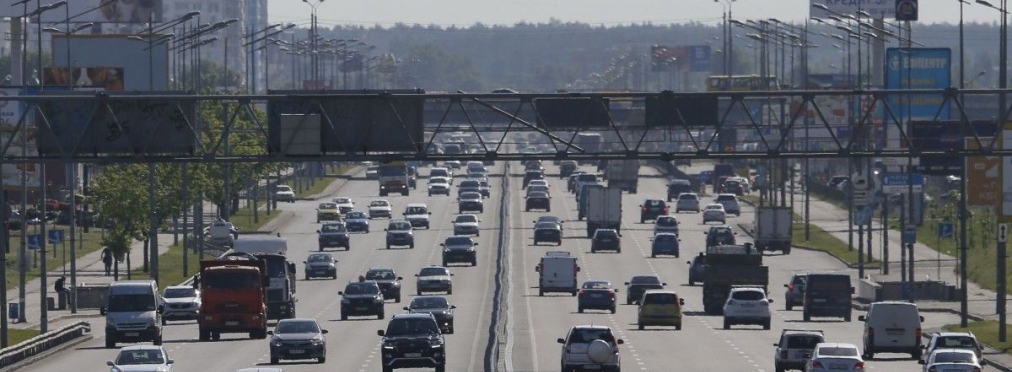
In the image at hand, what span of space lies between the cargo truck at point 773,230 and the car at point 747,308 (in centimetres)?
3769

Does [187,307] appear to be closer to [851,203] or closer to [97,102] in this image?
[97,102]

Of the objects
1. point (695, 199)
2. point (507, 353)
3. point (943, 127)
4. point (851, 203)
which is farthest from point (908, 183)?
point (695, 199)

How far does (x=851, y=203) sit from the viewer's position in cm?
10356

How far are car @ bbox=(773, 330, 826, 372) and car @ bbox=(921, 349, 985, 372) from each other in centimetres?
353

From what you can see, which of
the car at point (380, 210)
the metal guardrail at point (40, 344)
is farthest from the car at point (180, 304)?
the car at point (380, 210)

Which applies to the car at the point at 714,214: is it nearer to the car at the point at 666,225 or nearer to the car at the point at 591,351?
the car at the point at 666,225

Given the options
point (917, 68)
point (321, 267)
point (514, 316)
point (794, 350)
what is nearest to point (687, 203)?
point (321, 267)

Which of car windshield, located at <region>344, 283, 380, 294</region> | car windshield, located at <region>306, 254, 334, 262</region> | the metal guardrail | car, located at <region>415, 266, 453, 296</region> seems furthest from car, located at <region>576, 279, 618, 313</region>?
car windshield, located at <region>306, 254, 334, 262</region>

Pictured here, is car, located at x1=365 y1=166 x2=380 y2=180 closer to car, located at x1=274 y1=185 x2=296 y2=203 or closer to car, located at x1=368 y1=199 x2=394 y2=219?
car, located at x1=274 y1=185 x2=296 y2=203

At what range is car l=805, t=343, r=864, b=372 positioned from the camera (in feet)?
148

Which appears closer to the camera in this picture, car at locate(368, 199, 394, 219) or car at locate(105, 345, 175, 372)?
car at locate(105, 345, 175, 372)

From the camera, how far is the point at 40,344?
5912 centimetres

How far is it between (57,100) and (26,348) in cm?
740

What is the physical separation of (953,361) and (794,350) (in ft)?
15.7
